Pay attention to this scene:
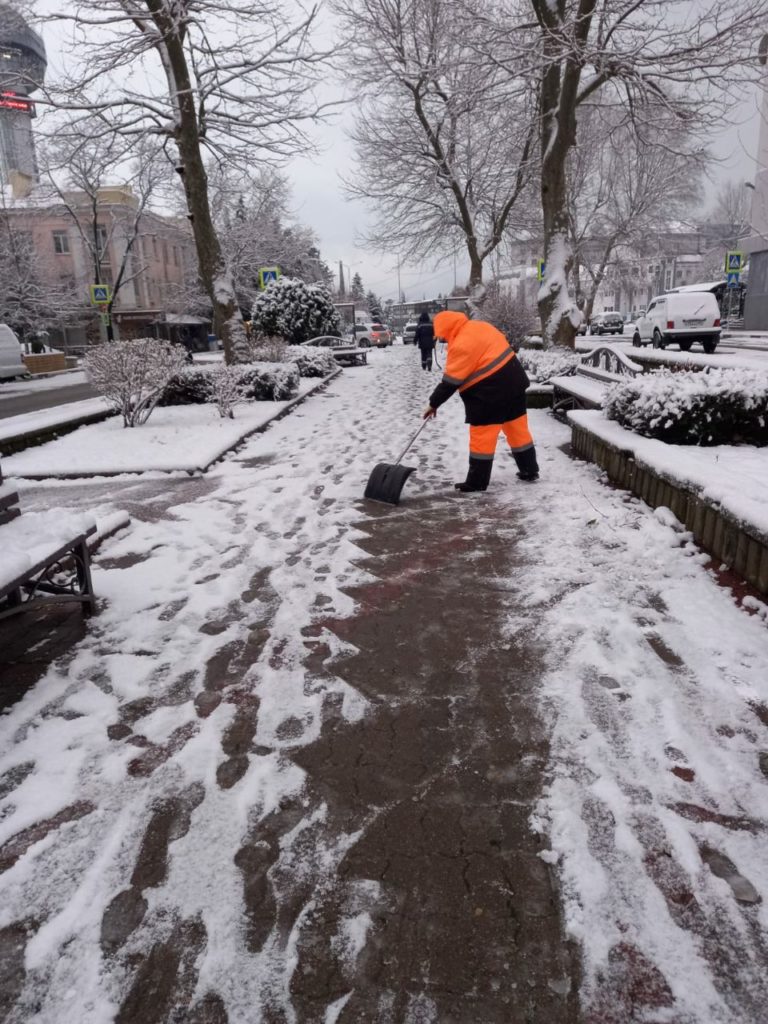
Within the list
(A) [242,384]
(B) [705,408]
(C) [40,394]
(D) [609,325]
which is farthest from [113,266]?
(B) [705,408]

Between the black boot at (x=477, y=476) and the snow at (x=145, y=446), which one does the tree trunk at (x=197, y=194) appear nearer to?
the snow at (x=145, y=446)

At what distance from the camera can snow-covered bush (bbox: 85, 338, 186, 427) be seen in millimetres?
9398

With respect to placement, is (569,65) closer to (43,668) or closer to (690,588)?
(690,588)

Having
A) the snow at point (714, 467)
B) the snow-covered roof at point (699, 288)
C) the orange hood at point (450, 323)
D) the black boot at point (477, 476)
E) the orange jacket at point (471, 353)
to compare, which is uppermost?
the snow-covered roof at point (699, 288)

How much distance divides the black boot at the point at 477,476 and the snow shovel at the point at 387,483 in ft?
1.91

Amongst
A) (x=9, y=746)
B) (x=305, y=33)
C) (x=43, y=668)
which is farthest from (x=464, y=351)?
(x=305, y=33)

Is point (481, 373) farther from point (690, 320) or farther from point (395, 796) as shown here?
point (690, 320)

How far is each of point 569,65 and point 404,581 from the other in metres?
12.6

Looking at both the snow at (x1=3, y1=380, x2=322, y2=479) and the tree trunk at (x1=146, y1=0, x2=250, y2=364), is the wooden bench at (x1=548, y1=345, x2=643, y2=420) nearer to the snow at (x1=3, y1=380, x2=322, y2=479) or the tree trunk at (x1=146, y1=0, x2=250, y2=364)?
the snow at (x1=3, y1=380, x2=322, y2=479)

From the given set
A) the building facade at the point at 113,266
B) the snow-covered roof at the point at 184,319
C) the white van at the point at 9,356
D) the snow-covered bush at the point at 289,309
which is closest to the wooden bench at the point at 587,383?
the snow-covered bush at the point at 289,309

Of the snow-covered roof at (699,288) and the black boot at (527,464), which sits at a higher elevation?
the snow-covered roof at (699,288)

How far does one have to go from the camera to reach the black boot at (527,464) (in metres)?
6.47

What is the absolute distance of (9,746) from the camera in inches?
106

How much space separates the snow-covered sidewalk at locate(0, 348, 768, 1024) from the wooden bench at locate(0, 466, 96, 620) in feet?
0.98
